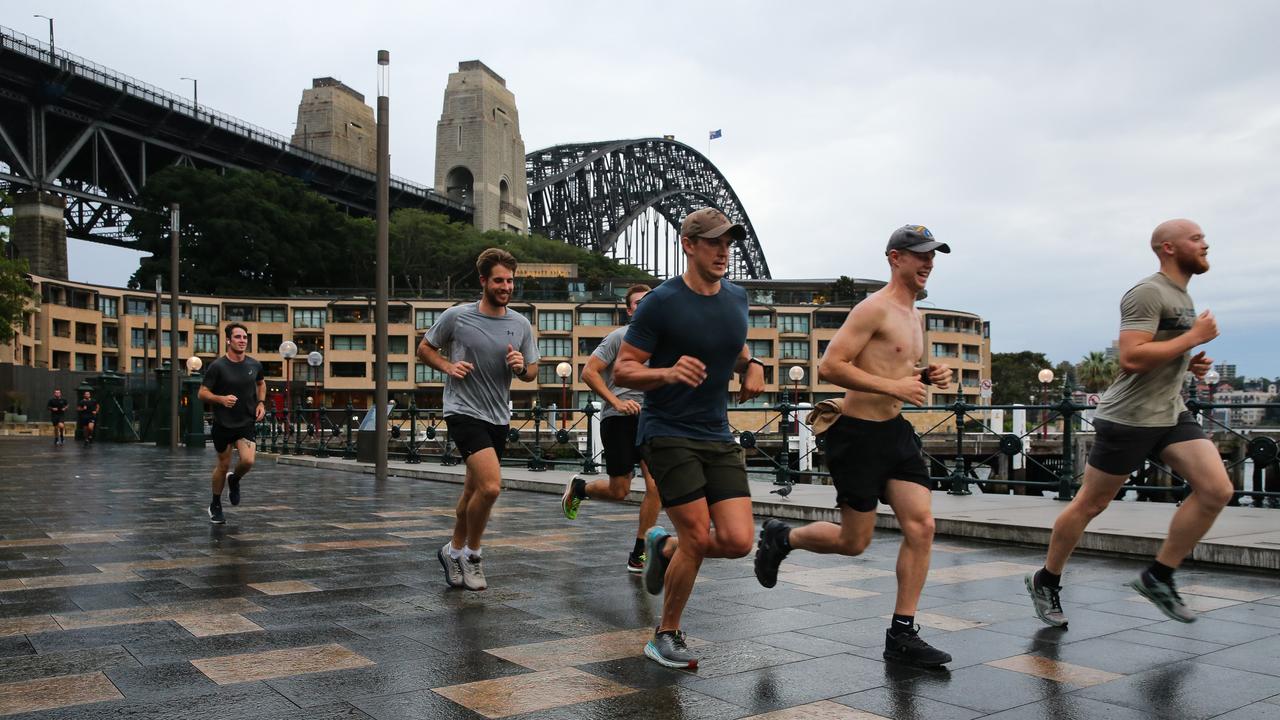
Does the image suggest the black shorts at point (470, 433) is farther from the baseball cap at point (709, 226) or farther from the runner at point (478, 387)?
the baseball cap at point (709, 226)

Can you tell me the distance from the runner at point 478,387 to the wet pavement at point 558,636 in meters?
0.27

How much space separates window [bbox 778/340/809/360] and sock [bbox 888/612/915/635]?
92.3m

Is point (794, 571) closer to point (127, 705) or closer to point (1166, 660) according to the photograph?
point (1166, 660)

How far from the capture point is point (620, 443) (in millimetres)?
7066

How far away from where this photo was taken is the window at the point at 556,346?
89.4 meters

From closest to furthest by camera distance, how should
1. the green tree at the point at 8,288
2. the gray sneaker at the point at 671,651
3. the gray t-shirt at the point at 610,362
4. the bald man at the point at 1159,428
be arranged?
the gray sneaker at the point at 671,651 → the bald man at the point at 1159,428 → the gray t-shirt at the point at 610,362 → the green tree at the point at 8,288

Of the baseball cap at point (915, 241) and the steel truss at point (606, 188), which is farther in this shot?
the steel truss at point (606, 188)

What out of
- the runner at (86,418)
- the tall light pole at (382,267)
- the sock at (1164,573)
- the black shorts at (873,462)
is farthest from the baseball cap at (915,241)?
the runner at (86,418)

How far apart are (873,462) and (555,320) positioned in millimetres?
86957

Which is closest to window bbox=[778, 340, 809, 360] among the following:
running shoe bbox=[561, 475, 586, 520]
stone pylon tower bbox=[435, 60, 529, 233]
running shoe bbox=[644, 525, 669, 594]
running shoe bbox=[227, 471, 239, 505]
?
stone pylon tower bbox=[435, 60, 529, 233]

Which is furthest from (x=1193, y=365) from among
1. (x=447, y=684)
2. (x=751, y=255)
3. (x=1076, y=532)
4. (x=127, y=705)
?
(x=751, y=255)

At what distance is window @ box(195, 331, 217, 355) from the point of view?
82.4 meters

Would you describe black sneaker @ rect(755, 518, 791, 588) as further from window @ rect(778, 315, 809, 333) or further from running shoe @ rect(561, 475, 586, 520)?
window @ rect(778, 315, 809, 333)

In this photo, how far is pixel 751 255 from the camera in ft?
558
